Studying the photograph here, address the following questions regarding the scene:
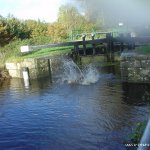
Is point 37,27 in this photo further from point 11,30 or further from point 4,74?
point 4,74

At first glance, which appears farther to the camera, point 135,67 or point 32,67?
point 32,67

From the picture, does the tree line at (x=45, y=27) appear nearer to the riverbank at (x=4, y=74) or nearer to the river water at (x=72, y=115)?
the riverbank at (x=4, y=74)

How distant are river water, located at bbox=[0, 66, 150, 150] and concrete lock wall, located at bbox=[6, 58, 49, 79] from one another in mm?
2648

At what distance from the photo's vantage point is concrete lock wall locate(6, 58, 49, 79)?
55.0 feet

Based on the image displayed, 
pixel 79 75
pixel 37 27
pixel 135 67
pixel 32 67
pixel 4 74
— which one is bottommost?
pixel 79 75

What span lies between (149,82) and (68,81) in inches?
159

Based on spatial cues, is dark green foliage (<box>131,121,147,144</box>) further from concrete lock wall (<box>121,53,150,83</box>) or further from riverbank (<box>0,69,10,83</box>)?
riverbank (<box>0,69,10,83</box>)

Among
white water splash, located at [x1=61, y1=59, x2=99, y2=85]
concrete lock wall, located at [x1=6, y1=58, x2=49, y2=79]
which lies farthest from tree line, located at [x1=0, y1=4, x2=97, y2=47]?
white water splash, located at [x1=61, y1=59, x2=99, y2=85]

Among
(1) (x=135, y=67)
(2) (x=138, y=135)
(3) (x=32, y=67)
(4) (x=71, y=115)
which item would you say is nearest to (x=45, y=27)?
(3) (x=32, y=67)

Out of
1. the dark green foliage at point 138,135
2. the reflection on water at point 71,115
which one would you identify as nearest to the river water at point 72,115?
the reflection on water at point 71,115

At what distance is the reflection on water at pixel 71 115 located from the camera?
721cm

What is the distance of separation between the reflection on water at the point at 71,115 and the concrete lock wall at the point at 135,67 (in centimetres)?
48

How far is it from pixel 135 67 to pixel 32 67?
245 inches

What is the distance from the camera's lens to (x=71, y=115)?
30.2ft
